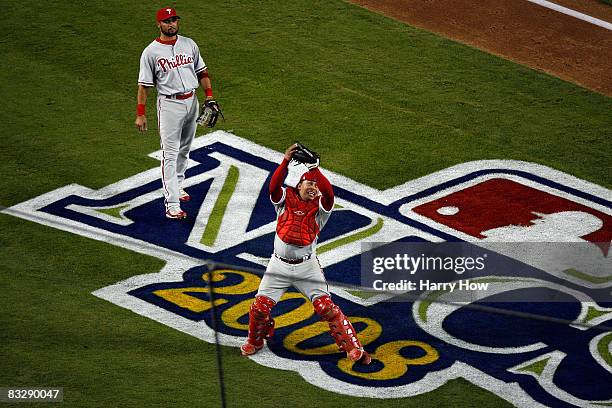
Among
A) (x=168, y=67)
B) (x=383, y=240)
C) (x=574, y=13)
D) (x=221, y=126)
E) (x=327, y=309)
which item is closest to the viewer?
(x=327, y=309)

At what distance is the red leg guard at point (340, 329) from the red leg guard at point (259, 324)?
40 centimetres

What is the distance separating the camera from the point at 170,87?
37.0ft

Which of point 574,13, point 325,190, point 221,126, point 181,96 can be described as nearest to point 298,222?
point 325,190

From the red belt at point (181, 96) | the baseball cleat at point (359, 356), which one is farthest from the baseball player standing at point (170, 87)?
the baseball cleat at point (359, 356)

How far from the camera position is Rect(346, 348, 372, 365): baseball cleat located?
30.0 ft

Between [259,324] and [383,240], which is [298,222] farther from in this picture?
[383,240]

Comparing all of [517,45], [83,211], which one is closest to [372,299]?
[83,211]

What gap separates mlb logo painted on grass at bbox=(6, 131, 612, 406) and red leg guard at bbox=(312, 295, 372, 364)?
126 mm

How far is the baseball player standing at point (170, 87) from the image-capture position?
1120 cm

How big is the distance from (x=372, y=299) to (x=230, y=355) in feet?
5.06

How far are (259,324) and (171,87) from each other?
3125 millimetres

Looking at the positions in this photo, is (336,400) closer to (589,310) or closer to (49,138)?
(589,310)

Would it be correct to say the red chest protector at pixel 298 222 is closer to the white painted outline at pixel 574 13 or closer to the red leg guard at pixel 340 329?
the red leg guard at pixel 340 329

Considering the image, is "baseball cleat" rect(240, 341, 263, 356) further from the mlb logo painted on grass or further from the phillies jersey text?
the phillies jersey text
